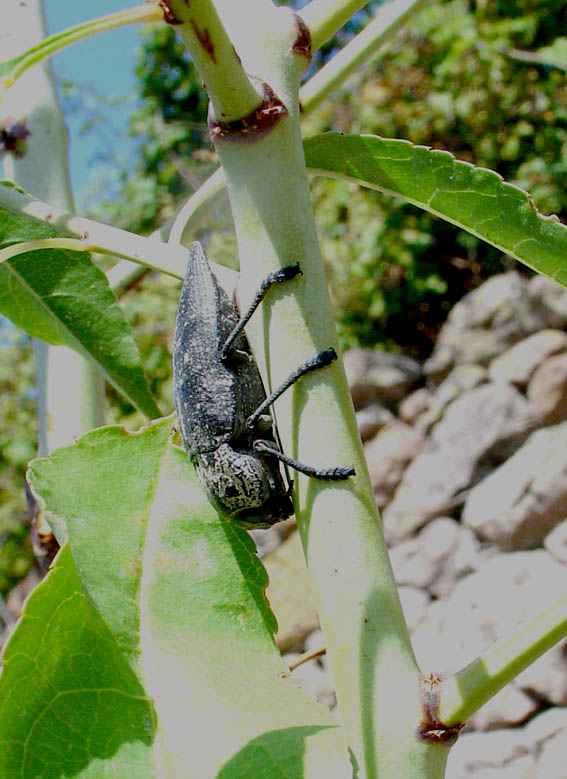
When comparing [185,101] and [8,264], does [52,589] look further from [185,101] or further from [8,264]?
[185,101]

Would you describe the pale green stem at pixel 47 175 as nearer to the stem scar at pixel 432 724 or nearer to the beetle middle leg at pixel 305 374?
the beetle middle leg at pixel 305 374

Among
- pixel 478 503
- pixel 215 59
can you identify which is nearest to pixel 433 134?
pixel 478 503

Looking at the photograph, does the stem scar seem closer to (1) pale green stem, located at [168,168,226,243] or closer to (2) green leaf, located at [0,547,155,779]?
(2) green leaf, located at [0,547,155,779]

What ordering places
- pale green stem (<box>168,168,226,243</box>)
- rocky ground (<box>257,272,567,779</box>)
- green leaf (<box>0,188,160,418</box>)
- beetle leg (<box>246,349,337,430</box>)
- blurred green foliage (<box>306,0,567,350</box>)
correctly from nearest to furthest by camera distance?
beetle leg (<box>246,349,337,430</box>)
pale green stem (<box>168,168,226,243</box>)
green leaf (<box>0,188,160,418</box>)
rocky ground (<box>257,272,567,779</box>)
blurred green foliage (<box>306,0,567,350</box>)

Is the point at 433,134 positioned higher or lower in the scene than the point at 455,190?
higher

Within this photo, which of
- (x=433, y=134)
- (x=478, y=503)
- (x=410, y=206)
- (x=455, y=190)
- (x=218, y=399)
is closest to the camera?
(x=455, y=190)

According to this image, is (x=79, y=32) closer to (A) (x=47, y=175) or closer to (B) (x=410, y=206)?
(A) (x=47, y=175)

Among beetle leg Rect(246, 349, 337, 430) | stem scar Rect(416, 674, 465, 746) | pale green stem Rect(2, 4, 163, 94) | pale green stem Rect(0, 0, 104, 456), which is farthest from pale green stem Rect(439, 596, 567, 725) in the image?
pale green stem Rect(0, 0, 104, 456)
